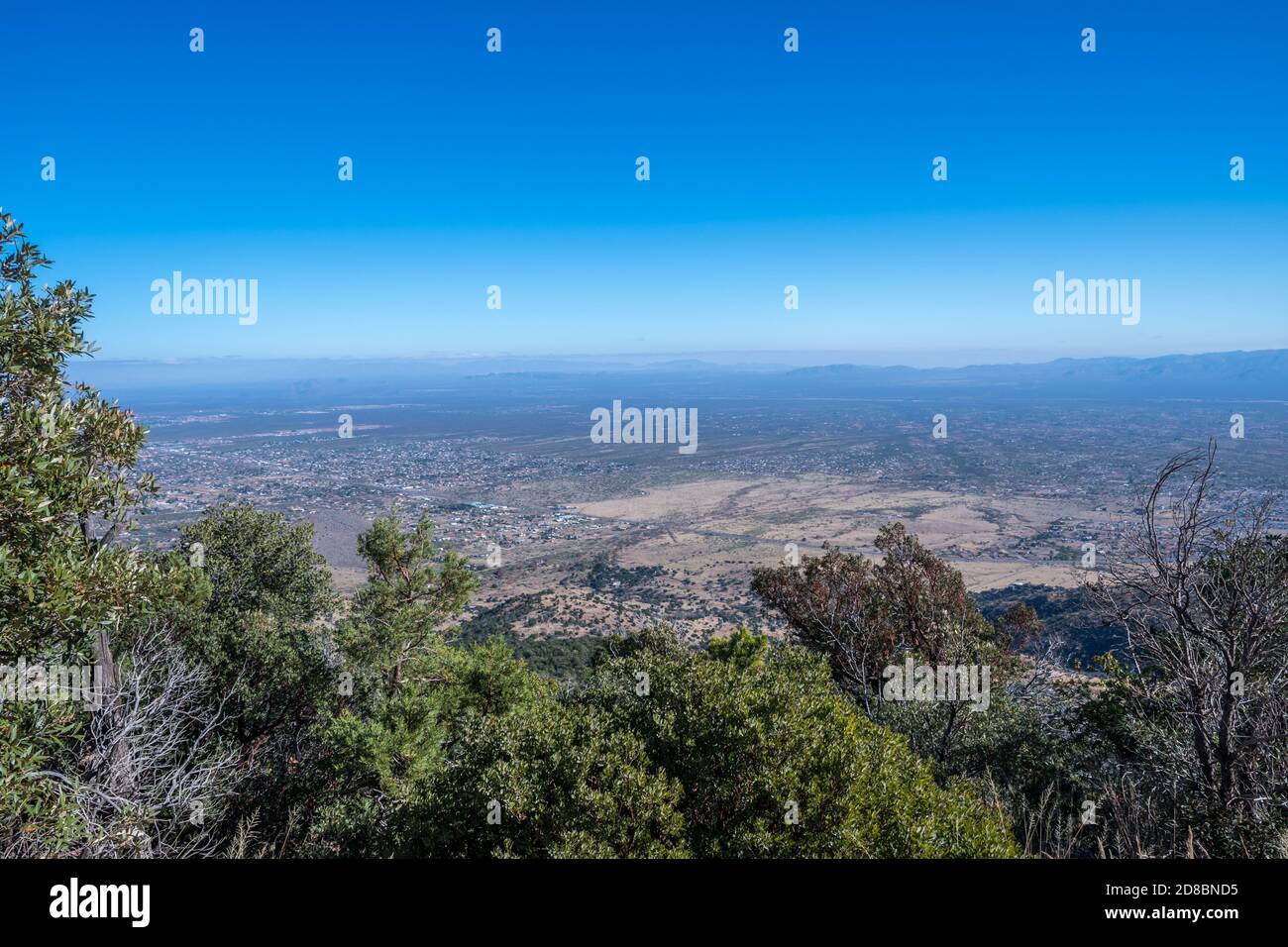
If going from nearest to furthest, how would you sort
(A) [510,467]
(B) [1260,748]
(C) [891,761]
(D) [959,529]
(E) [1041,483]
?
(C) [891,761] → (B) [1260,748] → (D) [959,529] → (E) [1041,483] → (A) [510,467]

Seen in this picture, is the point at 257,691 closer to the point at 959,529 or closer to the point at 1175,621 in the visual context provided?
the point at 1175,621

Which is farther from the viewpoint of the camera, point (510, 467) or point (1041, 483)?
point (510, 467)

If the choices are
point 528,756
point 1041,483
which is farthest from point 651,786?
point 1041,483

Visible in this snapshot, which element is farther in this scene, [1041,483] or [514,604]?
[1041,483]
